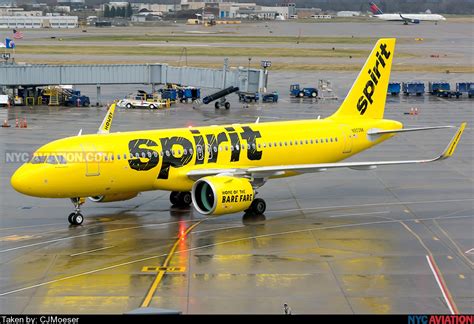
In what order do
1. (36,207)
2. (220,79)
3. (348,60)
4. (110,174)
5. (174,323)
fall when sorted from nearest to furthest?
(174,323) < (110,174) < (36,207) < (220,79) < (348,60)

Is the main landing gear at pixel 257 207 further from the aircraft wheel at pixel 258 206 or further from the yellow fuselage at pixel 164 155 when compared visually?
the yellow fuselage at pixel 164 155

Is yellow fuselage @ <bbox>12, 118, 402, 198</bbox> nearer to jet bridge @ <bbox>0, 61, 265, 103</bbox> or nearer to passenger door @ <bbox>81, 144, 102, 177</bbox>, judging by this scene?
passenger door @ <bbox>81, 144, 102, 177</bbox>

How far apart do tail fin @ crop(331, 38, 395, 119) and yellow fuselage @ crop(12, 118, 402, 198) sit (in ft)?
5.81

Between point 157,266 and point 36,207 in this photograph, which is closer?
point 157,266

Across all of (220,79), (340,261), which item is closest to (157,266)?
(340,261)

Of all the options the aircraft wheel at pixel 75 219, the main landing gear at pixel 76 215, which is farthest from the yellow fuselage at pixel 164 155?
the aircraft wheel at pixel 75 219

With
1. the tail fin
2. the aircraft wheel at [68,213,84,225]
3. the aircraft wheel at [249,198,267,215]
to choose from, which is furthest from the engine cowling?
the tail fin

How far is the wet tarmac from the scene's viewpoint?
103 feet

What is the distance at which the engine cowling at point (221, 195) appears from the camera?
139 ft

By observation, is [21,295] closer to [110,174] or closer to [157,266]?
[157,266]

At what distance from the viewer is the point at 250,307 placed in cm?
3036

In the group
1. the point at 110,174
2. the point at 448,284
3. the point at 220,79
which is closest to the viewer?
the point at 448,284

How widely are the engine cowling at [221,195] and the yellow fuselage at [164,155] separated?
2.20 m

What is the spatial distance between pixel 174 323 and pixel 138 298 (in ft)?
49.4
